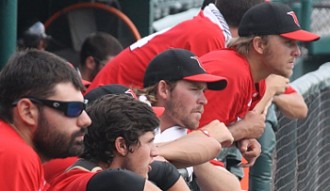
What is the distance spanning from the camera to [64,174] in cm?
376

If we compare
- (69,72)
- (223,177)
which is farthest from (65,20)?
(69,72)

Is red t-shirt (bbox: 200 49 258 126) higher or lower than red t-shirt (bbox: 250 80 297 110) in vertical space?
higher

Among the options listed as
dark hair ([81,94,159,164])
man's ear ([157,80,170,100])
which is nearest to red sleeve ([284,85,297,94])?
man's ear ([157,80,170,100])

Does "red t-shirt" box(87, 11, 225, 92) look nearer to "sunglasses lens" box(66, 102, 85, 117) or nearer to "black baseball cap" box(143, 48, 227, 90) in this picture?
"black baseball cap" box(143, 48, 227, 90)

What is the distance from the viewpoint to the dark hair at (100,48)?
727 cm

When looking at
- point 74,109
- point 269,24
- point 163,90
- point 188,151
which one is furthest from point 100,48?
point 74,109

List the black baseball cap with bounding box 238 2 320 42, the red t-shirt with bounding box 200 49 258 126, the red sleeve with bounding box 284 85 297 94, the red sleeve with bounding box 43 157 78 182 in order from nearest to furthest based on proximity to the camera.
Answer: the red sleeve with bounding box 43 157 78 182 → the red t-shirt with bounding box 200 49 258 126 → the black baseball cap with bounding box 238 2 320 42 → the red sleeve with bounding box 284 85 297 94

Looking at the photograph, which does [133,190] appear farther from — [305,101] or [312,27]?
[312,27]

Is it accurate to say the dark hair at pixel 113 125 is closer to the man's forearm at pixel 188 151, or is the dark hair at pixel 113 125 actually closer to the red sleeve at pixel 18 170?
the red sleeve at pixel 18 170

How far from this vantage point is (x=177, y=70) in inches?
191

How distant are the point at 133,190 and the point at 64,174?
0.40 metres

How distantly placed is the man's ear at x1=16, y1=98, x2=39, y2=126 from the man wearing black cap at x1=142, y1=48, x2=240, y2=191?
48.3 inches

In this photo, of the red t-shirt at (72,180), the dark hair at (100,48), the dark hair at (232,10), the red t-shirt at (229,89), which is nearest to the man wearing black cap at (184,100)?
the red t-shirt at (229,89)

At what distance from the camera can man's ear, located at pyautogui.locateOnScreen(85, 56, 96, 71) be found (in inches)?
288
